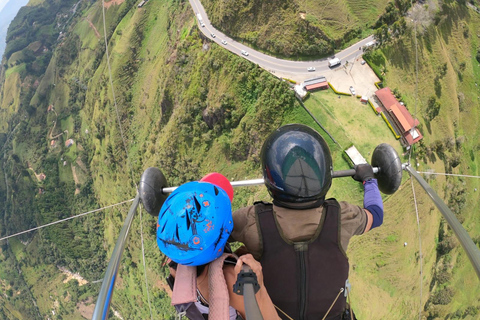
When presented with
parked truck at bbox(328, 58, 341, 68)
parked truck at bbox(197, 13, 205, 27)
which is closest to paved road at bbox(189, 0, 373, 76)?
parked truck at bbox(328, 58, 341, 68)

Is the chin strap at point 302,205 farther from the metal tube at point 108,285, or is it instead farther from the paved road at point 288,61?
the paved road at point 288,61

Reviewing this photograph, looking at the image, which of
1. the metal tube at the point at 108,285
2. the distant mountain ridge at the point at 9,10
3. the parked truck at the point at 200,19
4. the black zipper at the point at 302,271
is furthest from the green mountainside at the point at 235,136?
the distant mountain ridge at the point at 9,10

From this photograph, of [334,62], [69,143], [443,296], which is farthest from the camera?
[69,143]

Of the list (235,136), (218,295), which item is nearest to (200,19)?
(235,136)

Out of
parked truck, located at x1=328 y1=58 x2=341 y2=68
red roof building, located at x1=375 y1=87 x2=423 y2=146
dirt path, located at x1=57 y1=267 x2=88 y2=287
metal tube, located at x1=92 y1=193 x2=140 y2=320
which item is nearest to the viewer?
metal tube, located at x1=92 y1=193 x2=140 y2=320

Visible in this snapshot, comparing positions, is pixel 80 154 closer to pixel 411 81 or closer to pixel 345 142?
pixel 345 142

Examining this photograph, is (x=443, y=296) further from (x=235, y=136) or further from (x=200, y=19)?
(x=200, y=19)

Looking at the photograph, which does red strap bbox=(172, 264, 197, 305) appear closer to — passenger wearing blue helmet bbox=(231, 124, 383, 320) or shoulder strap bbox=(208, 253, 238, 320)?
shoulder strap bbox=(208, 253, 238, 320)
